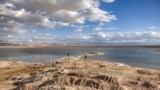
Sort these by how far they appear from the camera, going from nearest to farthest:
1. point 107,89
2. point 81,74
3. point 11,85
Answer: point 107,89 < point 81,74 < point 11,85

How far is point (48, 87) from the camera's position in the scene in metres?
14.9

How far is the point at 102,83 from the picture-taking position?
1538cm

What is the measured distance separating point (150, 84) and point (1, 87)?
1151cm

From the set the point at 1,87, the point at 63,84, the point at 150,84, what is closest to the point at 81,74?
the point at 63,84

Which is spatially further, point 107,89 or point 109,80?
point 109,80

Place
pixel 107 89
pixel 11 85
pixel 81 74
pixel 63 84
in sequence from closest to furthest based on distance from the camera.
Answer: pixel 107 89
pixel 63 84
pixel 81 74
pixel 11 85

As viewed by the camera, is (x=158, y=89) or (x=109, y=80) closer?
(x=158, y=89)

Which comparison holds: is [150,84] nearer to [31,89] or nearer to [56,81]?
[56,81]

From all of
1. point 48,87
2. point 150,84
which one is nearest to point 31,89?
point 48,87

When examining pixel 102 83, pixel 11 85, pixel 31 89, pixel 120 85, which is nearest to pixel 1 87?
pixel 11 85

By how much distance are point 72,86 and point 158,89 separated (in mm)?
5830

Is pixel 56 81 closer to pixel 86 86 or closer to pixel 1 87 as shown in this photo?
pixel 86 86

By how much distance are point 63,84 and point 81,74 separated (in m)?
2.14

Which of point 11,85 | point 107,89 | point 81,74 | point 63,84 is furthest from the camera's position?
point 11,85
